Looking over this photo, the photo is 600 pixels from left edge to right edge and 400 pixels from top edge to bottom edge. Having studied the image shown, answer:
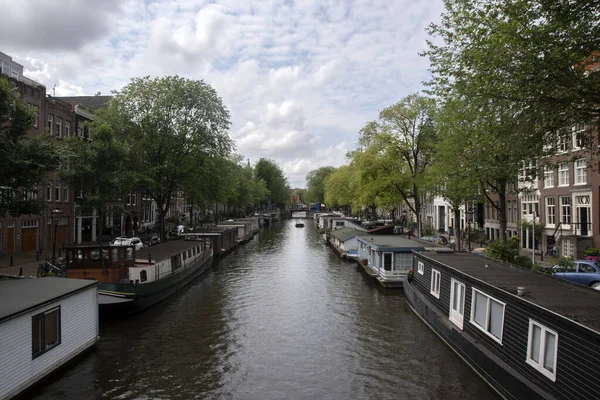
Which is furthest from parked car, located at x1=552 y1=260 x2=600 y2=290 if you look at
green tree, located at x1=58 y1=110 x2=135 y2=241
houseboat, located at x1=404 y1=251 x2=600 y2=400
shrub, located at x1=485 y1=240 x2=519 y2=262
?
green tree, located at x1=58 y1=110 x2=135 y2=241

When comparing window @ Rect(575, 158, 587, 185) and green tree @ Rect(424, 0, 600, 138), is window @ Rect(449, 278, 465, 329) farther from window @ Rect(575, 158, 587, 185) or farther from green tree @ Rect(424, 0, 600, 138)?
window @ Rect(575, 158, 587, 185)

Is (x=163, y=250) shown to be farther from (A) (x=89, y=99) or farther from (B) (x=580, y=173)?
(A) (x=89, y=99)

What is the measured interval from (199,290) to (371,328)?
13223 mm

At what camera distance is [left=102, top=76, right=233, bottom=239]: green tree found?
4147cm

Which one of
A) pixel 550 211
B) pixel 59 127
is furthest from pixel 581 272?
pixel 59 127

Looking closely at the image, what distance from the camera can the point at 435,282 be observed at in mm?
20562

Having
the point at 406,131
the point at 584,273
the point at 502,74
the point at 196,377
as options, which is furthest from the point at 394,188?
Answer: the point at 196,377

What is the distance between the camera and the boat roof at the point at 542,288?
10.9m

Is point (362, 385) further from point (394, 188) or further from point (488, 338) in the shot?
point (394, 188)

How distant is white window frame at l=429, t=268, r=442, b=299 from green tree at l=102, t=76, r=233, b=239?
27.6 meters

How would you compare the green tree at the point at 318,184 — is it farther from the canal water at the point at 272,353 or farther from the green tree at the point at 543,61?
the green tree at the point at 543,61

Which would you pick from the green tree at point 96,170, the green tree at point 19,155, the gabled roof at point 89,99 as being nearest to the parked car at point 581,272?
the green tree at point 19,155

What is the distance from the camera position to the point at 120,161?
3142cm

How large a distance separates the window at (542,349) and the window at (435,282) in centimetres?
814
